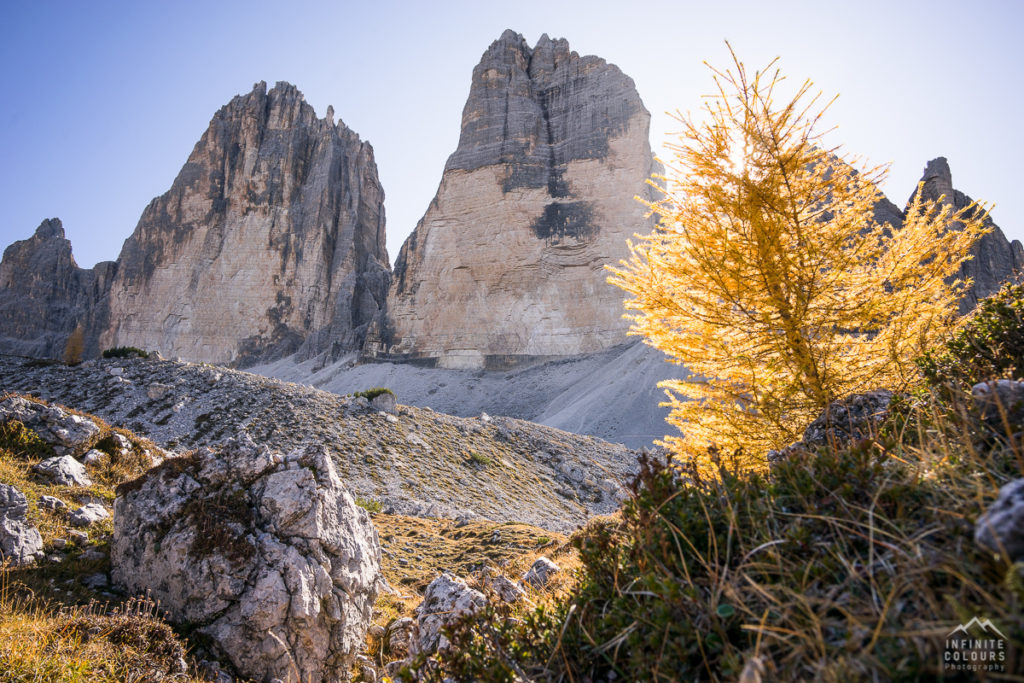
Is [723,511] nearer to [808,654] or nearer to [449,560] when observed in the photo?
[808,654]

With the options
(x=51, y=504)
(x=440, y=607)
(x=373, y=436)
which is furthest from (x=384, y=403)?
(x=440, y=607)

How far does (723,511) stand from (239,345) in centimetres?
8703

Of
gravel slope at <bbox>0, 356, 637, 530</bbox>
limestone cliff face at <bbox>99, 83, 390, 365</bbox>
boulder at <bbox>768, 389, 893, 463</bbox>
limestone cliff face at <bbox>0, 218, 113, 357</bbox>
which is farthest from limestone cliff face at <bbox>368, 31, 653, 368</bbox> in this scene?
limestone cliff face at <bbox>0, 218, 113, 357</bbox>

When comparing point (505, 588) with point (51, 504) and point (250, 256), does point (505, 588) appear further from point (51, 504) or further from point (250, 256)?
point (250, 256)

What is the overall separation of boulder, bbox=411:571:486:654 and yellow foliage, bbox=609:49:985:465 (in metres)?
3.50

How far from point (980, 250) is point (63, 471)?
2637 inches

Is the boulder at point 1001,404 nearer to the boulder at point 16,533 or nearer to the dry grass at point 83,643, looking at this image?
the dry grass at point 83,643

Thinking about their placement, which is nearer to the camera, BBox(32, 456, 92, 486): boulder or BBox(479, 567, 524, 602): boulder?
BBox(479, 567, 524, 602): boulder

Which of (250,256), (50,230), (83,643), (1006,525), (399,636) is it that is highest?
(50,230)

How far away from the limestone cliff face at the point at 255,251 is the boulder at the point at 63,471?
220 feet

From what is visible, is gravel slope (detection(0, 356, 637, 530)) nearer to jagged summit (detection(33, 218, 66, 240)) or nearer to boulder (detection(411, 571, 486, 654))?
boulder (detection(411, 571, 486, 654))

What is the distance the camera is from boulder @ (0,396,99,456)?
10.0 meters

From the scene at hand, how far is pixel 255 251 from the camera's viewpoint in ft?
266

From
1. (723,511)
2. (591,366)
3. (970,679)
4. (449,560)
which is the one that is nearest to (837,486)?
(723,511)
